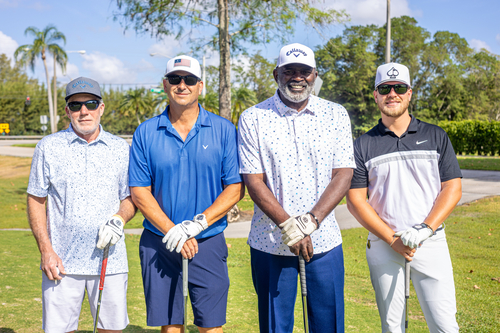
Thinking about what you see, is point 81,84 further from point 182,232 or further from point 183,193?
point 182,232

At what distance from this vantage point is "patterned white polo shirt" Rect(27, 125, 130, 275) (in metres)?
2.99

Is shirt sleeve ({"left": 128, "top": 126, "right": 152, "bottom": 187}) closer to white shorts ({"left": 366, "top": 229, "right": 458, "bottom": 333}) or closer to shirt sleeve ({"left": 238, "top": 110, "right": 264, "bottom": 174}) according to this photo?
shirt sleeve ({"left": 238, "top": 110, "right": 264, "bottom": 174})

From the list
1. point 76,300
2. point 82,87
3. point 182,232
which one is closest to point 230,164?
point 182,232

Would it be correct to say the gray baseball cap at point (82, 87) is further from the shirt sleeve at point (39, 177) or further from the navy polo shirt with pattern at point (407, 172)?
the navy polo shirt with pattern at point (407, 172)

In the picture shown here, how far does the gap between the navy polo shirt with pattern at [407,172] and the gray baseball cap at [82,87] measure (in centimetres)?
194

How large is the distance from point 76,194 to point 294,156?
58.5 inches

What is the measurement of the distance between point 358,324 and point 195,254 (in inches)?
84.8

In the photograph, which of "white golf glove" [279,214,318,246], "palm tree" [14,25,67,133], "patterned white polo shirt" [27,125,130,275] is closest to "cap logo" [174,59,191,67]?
"patterned white polo shirt" [27,125,130,275]

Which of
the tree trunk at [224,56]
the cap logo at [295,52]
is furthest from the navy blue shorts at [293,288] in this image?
the tree trunk at [224,56]

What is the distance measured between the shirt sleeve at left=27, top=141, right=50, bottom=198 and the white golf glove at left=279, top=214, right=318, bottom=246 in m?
1.64

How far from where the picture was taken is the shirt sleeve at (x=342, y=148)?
2994 mm

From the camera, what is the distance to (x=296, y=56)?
2.97 meters

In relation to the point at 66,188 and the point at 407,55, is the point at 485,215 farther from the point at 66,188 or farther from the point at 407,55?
the point at 407,55

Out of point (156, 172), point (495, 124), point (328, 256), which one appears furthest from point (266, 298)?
point (495, 124)
